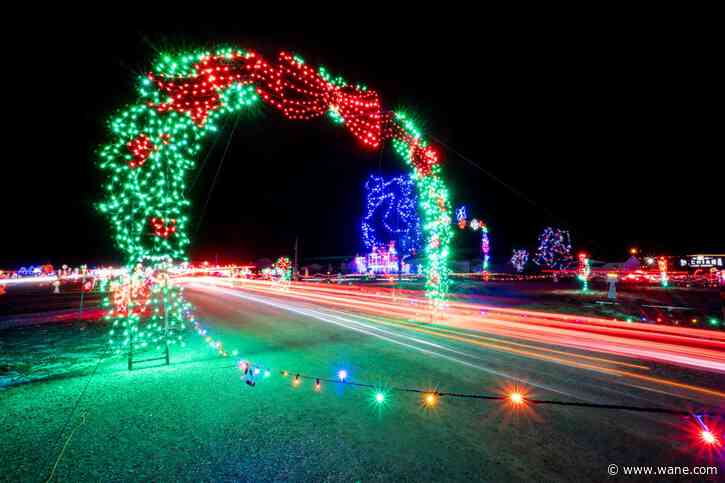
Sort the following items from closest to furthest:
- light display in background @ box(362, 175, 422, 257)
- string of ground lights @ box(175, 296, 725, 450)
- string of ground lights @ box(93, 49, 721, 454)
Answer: string of ground lights @ box(175, 296, 725, 450)
string of ground lights @ box(93, 49, 721, 454)
light display in background @ box(362, 175, 422, 257)

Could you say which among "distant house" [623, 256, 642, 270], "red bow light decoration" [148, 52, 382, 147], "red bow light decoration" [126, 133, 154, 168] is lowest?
"distant house" [623, 256, 642, 270]

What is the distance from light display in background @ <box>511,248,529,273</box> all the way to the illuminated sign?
909 inches

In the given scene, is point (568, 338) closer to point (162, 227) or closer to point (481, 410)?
point (481, 410)

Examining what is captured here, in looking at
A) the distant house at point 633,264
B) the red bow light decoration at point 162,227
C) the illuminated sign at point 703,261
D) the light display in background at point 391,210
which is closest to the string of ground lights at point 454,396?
the red bow light decoration at point 162,227

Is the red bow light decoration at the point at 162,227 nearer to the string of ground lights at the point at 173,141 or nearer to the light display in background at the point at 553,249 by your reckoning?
the string of ground lights at the point at 173,141

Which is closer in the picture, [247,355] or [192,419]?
[192,419]

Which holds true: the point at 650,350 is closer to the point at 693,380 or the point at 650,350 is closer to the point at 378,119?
the point at 693,380

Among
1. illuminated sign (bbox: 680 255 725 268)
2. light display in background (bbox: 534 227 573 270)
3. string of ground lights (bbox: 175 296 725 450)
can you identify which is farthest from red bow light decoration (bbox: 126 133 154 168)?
illuminated sign (bbox: 680 255 725 268)

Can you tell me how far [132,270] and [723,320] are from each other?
15.6 metres

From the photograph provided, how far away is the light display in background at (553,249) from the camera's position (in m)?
57.0

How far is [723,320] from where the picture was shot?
1080cm

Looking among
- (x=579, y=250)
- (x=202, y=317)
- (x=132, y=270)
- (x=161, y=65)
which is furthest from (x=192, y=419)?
(x=579, y=250)

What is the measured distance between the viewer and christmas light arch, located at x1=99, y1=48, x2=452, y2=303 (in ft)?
19.8

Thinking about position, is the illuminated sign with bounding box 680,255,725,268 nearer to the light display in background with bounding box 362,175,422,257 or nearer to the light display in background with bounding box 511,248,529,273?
the light display in background with bounding box 511,248,529,273
